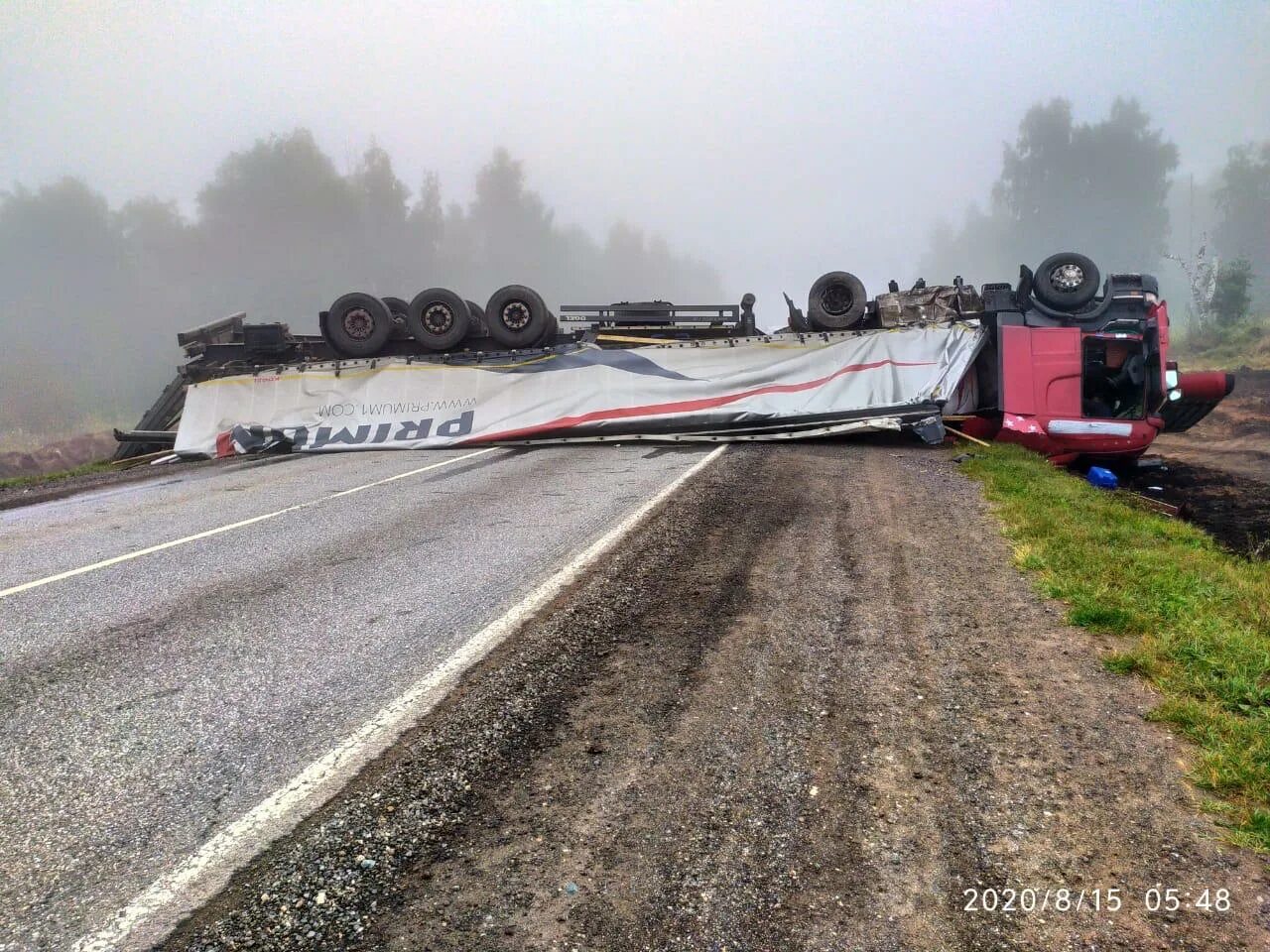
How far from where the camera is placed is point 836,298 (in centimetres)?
1338

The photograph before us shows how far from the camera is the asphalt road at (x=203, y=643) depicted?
2641 millimetres

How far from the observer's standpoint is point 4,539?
7.46 m

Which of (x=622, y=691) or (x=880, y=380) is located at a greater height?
(x=880, y=380)

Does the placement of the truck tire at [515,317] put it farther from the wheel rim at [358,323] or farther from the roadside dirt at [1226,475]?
the roadside dirt at [1226,475]

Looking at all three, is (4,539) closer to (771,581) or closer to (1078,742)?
(771,581)

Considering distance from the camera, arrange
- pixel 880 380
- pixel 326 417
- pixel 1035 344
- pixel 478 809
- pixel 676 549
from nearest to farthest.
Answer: pixel 478 809 < pixel 676 549 < pixel 1035 344 < pixel 880 380 < pixel 326 417

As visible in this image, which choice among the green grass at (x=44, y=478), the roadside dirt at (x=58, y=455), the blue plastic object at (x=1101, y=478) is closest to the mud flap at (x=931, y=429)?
the blue plastic object at (x=1101, y=478)

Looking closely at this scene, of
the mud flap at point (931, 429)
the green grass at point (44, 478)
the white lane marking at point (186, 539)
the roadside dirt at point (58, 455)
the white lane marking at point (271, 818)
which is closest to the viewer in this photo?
the white lane marking at point (271, 818)

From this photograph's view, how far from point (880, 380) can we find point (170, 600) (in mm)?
Result: 10337

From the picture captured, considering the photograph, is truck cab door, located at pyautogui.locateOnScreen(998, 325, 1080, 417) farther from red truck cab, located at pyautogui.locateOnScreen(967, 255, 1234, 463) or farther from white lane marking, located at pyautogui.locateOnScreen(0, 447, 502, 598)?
white lane marking, located at pyautogui.locateOnScreen(0, 447, 502, 598)

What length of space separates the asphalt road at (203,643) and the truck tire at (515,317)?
532 cm

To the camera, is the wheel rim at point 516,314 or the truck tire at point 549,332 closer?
the wheel rim at point 516,314

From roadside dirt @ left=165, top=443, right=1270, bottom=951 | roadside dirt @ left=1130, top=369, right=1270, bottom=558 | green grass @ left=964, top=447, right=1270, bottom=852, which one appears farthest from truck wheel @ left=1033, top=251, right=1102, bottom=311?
roadside dirt @ left=165, top=443, right=1270, bottom=951

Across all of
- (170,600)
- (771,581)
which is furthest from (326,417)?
(771,581)
